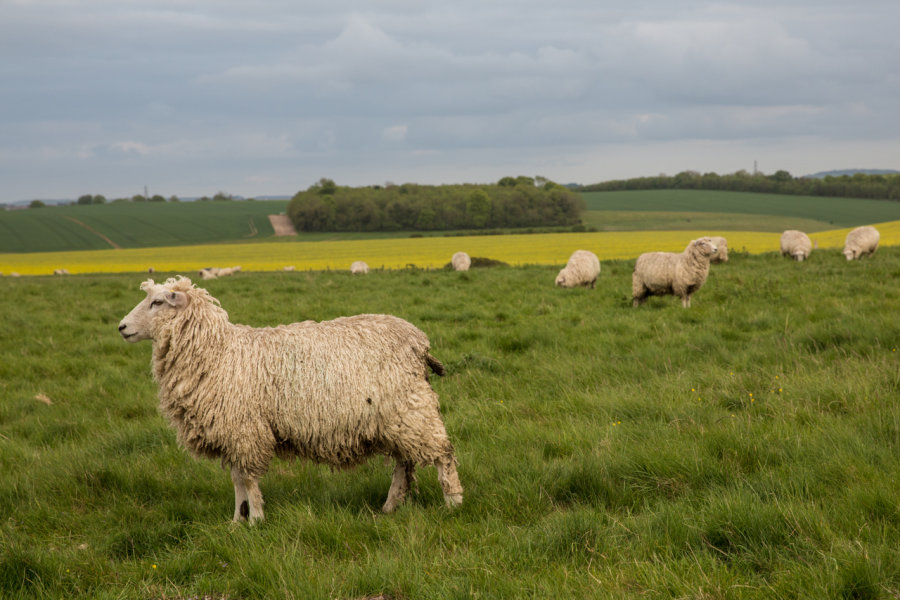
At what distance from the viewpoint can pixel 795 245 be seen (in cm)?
2286

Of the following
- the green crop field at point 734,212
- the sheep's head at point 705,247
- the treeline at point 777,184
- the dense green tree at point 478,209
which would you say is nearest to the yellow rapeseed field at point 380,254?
the green crop field at point 734,212

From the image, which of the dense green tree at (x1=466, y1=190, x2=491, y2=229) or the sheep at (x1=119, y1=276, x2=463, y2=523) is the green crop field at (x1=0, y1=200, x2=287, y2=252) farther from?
the sheep at (x1=119, y1=276, x2=463, y2=523)

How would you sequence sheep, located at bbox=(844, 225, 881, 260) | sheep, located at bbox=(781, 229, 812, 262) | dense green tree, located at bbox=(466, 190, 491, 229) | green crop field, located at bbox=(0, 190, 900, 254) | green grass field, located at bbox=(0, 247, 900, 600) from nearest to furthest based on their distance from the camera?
green grass field, located at bbox=(0, 247, 900, 600)
sheep, located at bbox=(844, 225, 881, 260)
sheep, located at bbox=(781, 229, 812, 262)
green crop field, located at bbox=(0, 190, 900, 254)
dense green tree, located at bbox=(466, 190, 491, 229)

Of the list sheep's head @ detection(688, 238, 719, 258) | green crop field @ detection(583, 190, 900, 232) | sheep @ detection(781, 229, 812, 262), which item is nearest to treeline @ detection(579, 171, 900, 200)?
green crop field @ detection(583, 190, 900, 232)

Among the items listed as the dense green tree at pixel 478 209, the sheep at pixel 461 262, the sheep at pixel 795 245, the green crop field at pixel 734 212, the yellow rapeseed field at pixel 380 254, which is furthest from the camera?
the dense green tree at pixel 478 209

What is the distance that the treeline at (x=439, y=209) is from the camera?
70.8m

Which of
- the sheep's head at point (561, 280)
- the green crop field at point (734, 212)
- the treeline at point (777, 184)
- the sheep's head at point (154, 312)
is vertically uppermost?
the treeline at point (777, 184)

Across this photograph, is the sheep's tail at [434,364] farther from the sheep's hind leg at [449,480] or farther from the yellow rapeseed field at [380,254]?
the yellow rapeseed field at [380,254]

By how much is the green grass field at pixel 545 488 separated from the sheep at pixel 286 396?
335 mm

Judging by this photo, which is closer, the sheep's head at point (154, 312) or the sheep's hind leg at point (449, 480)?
the sheep's hind leg at point (449, 480)

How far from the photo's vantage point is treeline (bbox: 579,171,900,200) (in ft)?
259

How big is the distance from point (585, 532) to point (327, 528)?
5.15ft

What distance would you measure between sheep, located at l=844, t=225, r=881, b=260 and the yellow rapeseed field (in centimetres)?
1042

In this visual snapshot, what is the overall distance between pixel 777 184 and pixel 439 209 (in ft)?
167
